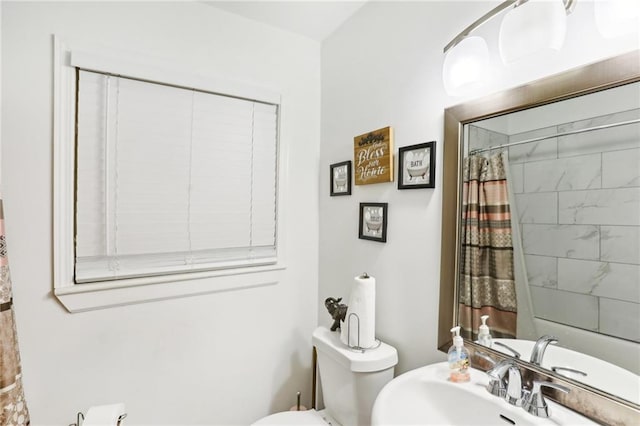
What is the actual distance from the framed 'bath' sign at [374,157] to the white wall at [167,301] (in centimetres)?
39

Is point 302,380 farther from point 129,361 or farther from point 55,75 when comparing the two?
point 55,75

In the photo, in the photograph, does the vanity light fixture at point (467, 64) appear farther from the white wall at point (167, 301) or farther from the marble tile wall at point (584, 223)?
the white wall at point (167, 301)

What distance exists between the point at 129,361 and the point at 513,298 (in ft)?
4.96

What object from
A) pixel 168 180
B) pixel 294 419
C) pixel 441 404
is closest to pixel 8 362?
pixel 168 180

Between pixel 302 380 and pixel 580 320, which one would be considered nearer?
pixel 580 320

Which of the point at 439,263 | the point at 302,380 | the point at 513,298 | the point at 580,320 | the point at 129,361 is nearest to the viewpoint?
the point at 580,320

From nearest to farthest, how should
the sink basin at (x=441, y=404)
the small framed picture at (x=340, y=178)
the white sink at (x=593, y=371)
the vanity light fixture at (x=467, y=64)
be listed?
the white sink at (x=593, y=371), the sink basin at (x=441, y=404), the vanity light fixture at (x=467, y=64), the small framed picture at (x=340, y=178)

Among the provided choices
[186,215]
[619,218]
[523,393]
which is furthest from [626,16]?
[186,215]

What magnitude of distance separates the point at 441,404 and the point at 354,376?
0.35 metres

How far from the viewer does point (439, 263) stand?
3.81 feet

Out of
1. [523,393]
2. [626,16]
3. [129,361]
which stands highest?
[626,16]

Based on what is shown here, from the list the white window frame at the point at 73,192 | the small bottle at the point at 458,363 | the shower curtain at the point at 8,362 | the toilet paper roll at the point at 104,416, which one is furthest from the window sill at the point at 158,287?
the small bottle at the point at 458,363

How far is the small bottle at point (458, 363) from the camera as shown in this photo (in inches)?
37.9

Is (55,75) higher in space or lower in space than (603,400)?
higher
